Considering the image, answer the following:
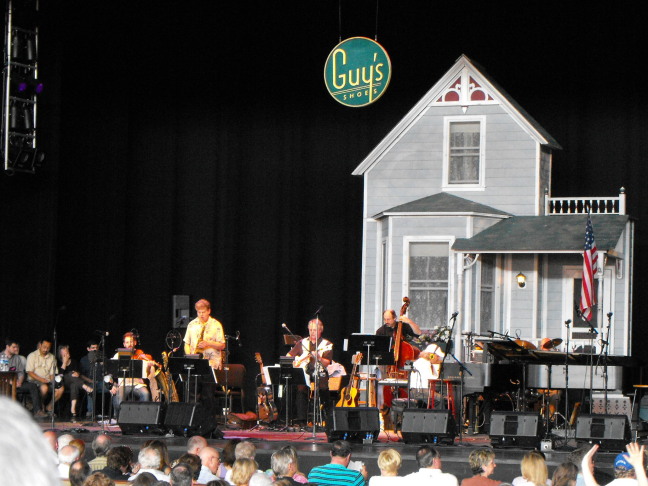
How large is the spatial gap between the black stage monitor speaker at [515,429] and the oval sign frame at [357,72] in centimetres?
586

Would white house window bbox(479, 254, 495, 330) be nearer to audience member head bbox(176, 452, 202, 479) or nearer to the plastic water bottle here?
the plastic water bottle

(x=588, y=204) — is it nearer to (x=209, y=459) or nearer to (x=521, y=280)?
(x=521, y=280)

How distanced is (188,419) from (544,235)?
6.10 metres

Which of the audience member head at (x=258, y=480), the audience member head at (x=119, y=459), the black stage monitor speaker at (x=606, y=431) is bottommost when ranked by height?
the black stage monitor speaker at (x=606, y=431)

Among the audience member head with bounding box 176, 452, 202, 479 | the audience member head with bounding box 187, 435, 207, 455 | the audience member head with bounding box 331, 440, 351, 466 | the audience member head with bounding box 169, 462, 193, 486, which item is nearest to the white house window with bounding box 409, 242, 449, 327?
the audience member head with bounding box 331, 440, 351, 466

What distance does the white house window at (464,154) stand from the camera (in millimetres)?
15219

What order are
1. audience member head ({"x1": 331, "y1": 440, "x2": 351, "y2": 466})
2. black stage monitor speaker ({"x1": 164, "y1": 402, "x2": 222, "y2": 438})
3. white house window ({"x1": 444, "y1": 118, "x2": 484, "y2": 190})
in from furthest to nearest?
white house window ({"x1": 444, "y1": 118, "x2": 484, "y2": 190}) < black stage monitor speaker ({"x1": 164, "y1": 402, "x2": 222, "y2": 438}) < audience member head ({"x1": 331, "y1": 440, "x2": 351, "y2": 466})

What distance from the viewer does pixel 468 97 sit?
15.2 metres

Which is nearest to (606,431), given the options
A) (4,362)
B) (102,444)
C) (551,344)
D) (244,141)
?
(551,344)

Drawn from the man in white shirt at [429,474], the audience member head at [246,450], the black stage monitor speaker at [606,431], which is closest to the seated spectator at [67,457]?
the audience member head at [246,450]

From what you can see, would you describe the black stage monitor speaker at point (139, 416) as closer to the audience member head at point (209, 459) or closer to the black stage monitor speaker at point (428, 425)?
the black stage monitor speaker at point (428, 425)

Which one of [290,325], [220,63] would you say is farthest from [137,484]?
[220,63]

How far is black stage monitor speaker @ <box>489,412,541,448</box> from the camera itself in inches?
401

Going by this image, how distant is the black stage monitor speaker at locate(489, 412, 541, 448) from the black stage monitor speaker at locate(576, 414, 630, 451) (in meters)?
0.43
